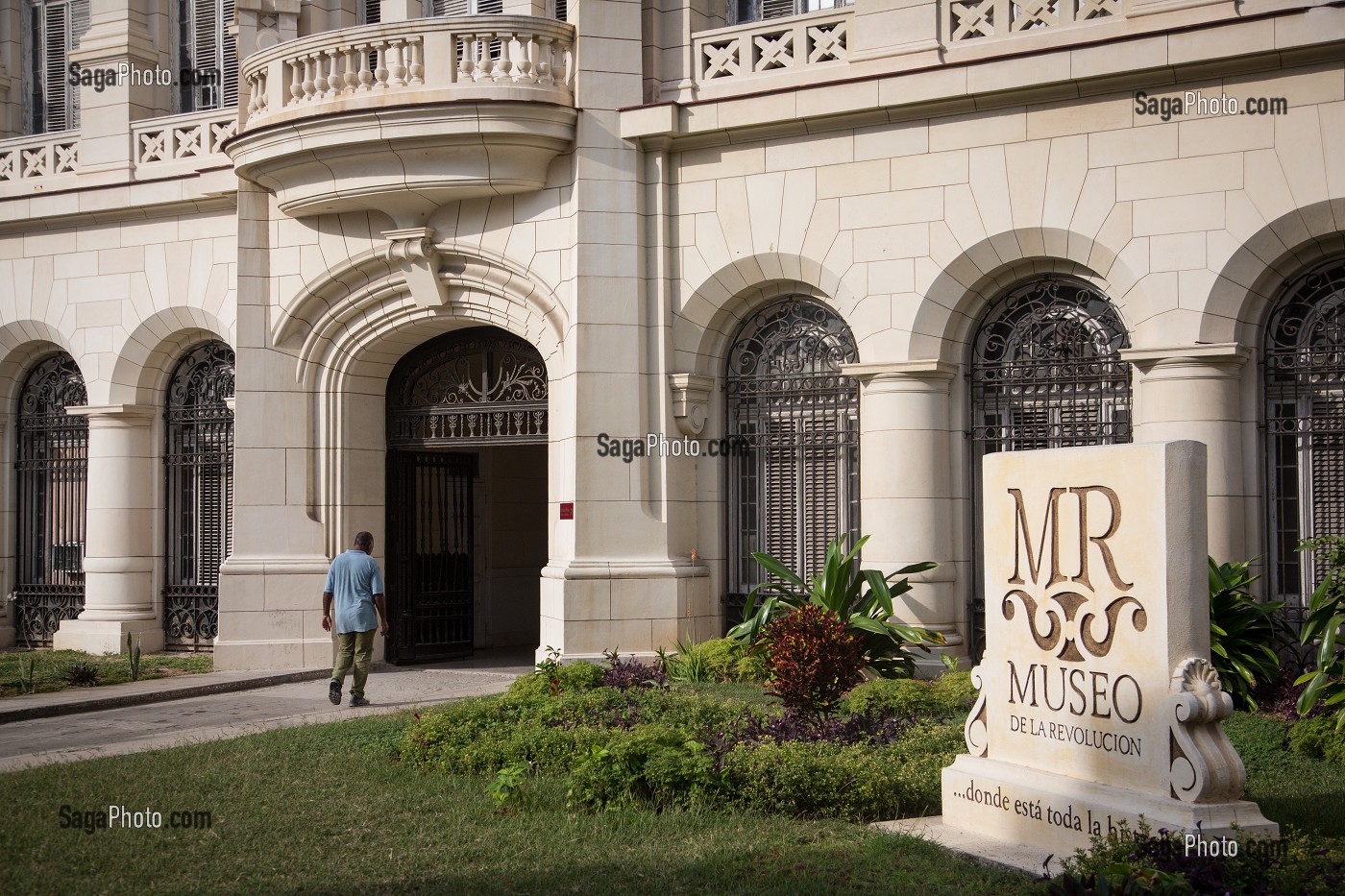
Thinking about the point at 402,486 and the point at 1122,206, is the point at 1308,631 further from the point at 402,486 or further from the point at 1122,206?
the point at 402,486

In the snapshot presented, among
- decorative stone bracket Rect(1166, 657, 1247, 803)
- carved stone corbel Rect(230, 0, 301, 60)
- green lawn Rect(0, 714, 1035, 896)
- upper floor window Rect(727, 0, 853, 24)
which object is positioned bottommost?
green lawn Rect(0, 714, 1035, 896)

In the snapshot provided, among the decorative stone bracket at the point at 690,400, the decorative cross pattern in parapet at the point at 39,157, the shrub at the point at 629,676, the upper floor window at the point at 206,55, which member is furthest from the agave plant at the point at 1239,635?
the decorative cross pattern in parapet at the point at 39,157

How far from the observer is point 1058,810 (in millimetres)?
6637

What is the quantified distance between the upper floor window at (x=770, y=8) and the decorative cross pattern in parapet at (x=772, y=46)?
533 mm

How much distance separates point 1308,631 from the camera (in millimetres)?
9852

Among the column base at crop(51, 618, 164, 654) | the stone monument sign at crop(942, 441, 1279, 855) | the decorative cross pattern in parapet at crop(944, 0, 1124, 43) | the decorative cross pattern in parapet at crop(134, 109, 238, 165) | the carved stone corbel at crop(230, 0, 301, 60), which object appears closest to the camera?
the stone monument sign at crop(942, 441, 1279, 855)

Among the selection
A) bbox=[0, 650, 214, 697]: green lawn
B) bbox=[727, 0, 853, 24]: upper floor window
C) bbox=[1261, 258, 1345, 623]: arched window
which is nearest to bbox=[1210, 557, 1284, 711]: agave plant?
bbox=[1261, 258, 1345, 623]: arched window

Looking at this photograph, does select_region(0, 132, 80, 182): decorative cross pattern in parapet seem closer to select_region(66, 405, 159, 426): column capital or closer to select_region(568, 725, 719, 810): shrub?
select_region(66, 405, 159, 426): column capital

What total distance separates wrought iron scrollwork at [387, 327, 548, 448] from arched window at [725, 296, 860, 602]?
2.36 m

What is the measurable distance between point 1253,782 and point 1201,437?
4.37 meters

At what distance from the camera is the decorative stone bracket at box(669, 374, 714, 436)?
14.1 metres

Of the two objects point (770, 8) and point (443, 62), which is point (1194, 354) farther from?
point (443, 62)

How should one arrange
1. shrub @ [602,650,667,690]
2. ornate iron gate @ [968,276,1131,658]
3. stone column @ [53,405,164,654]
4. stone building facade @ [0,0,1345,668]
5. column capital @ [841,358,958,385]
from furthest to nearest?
stone column @ [53,405,164,654]
column capital @ [841,358,958,385]
ornate iron gate @ [968,276,1131,658]
stone building facade @ [0,0,1345,668]
shrub @ [602,650,667,690]

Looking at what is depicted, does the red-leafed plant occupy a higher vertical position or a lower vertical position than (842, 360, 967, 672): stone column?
lower
